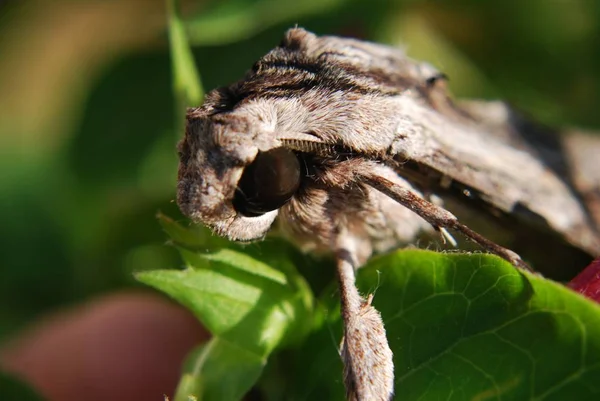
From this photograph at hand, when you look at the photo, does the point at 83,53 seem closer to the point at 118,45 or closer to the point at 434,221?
the point at 118,45

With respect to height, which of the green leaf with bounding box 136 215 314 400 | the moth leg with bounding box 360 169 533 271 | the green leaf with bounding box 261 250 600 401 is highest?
the moth leg with bounding box 360 169 533 271

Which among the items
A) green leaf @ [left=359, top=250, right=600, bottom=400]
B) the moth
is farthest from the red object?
green leaf @ [left=359, top=250, right=600, bottom=400]

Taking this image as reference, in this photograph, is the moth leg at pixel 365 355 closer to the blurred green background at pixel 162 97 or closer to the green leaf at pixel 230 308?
the green leaf at pixel 230 308

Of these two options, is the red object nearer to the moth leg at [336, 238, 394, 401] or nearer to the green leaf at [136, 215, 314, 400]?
the moth leg at [336, 238, 394, 401]

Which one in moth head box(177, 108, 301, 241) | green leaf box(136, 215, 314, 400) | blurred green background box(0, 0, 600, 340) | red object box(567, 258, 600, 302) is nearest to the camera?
red object box(567, 258, 600, 302)

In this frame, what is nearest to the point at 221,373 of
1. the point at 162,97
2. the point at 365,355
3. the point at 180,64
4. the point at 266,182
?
the point at 365,355

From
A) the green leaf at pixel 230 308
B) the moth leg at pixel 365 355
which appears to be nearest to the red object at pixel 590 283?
the moth leg at pixel 365 355

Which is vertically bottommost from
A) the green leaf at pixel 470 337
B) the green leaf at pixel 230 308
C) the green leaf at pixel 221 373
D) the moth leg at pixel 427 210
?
the green leaf at pixel 221 373
